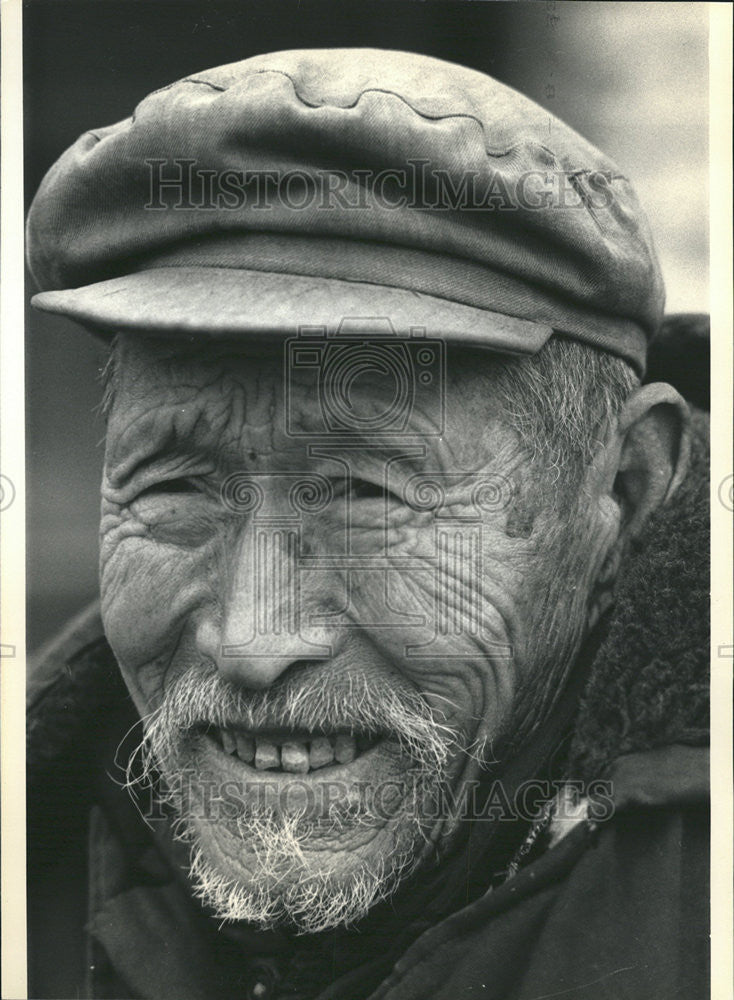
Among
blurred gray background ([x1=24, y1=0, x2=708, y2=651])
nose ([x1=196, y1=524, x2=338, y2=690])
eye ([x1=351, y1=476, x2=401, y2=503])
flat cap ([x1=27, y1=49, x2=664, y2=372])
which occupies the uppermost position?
blurred gray background ([x1=24, y1=0, x2=708, y2=651])

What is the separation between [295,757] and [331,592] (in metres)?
0.26

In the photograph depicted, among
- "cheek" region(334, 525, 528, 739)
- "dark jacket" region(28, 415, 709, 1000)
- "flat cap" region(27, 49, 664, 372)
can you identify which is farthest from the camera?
"dark jacket" region(28, 415, 709, 1000)

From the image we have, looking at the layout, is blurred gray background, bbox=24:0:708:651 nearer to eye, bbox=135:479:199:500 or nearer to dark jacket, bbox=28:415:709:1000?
eye, bbox=135:479:199:500

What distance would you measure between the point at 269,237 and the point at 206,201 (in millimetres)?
101

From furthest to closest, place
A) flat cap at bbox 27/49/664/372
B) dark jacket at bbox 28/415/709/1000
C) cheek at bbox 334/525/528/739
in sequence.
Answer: dark jacket at bbox 28/415/709/1000 → cheek at bbox 334/525/528/739 → flat cap at bbox 27/49/664/372

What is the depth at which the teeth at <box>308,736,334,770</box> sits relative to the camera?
1.55 m

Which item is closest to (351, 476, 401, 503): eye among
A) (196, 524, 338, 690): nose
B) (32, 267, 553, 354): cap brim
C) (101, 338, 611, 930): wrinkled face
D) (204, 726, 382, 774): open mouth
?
(101, 338, 611, 930): wrinkled face

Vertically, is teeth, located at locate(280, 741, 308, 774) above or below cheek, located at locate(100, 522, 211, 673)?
below

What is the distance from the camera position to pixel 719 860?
162cm

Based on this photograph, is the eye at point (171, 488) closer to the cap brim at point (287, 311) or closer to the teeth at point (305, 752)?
the cap brim at point (287, 311)

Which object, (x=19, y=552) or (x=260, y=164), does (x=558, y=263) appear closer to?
(x=260, y=164)

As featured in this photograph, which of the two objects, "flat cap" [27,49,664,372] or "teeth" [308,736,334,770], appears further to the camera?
"teeth" [308,736,334,770]

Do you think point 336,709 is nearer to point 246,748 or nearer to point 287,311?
point 246,748

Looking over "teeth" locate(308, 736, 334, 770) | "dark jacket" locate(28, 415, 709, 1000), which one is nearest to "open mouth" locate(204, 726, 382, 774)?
"teeth" locate(308, 736, 334, 770)
